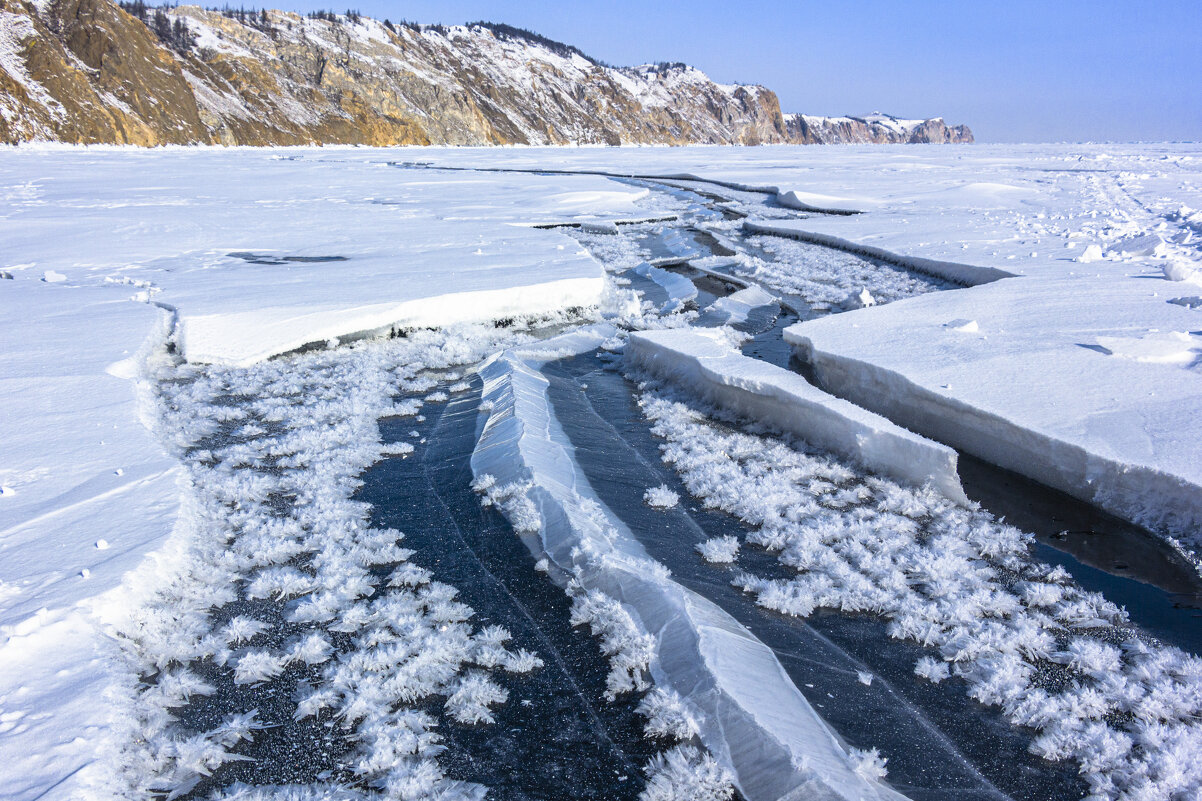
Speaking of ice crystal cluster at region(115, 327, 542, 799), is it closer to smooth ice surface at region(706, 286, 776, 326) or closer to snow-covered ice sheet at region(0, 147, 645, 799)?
snow-covered ice sheet at region(0, 147, 645, 799)

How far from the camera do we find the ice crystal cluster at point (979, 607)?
2281 mm

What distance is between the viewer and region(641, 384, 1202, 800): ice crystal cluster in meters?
2.28

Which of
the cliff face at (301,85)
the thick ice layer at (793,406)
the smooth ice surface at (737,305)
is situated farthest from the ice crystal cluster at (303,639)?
the cliff face at (301,85)

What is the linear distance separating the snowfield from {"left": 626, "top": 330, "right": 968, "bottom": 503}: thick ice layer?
0.07 feet

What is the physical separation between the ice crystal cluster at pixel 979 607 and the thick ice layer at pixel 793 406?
146 mm

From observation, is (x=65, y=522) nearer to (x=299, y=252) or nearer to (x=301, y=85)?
(x=299, y=252)

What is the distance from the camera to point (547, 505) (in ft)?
12.0

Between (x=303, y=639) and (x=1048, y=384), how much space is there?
14.7 feet

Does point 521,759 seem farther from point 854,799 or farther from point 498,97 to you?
point 498,97

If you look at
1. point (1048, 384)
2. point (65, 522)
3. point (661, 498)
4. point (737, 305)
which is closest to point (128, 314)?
point (65, 522)

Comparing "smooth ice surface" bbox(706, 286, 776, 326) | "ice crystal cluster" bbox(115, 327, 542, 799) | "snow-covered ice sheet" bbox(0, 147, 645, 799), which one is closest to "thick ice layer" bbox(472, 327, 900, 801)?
"ice crystal cluster" bbox(115, 327, 542, 799)

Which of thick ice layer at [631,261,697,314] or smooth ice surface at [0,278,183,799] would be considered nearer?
smooth ice surface at [0,278,183,799]

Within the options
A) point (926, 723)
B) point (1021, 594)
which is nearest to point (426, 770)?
point (926, 723)

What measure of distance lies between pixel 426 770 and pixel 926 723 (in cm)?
173
